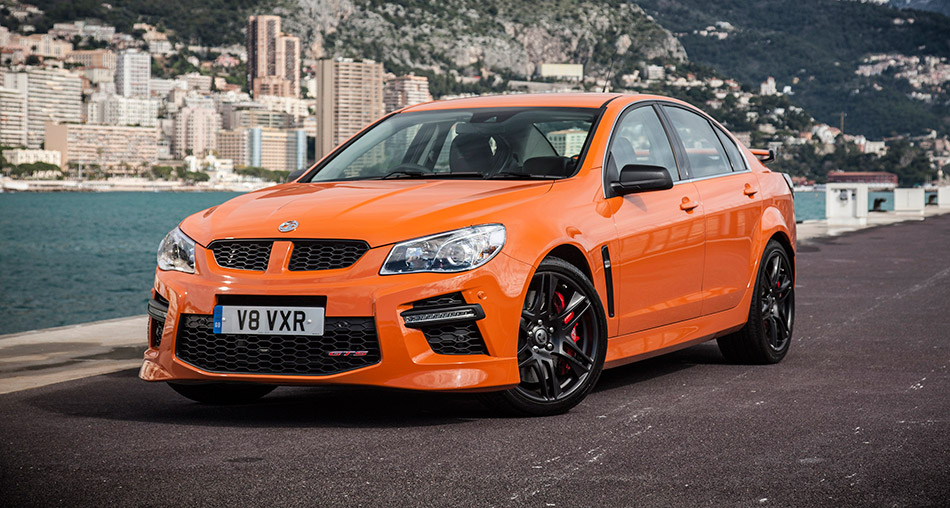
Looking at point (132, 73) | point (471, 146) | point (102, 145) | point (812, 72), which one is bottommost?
point (471, 146)

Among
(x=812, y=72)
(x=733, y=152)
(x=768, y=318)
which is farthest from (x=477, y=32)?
(x=768, y=318)

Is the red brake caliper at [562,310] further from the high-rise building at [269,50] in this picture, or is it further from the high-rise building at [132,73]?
the high-rise building at [132,73]

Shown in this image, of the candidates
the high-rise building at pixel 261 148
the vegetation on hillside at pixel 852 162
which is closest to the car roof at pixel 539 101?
the vegetation on hillside at pixel 852 162

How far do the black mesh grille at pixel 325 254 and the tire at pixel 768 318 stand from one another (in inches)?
121

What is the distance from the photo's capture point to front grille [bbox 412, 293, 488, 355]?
16.3 feet

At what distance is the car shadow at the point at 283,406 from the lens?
538 cm

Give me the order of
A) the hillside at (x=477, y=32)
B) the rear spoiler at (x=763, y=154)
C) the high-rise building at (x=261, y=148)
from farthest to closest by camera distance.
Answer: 1. the high-rise building at (x=261, y=148)
2. the hillside at (x=477, y=32)
3. the rear spoiler at (x=763, y=154)

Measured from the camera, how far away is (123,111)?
180 m

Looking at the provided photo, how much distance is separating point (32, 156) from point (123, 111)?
22.5m

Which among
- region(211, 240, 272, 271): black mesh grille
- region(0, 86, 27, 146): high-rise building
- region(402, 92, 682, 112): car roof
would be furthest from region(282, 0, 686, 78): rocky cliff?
region(211, 240, 272, 271): black mesh grille

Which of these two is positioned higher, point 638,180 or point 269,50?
point 269,50

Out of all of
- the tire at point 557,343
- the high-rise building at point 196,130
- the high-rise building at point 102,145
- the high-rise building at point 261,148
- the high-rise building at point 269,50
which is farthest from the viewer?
the high-rise building at point 269,50

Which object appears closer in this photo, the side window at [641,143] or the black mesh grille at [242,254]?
the black mesh grille at [242,254]

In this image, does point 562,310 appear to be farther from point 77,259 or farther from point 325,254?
point 77,259
